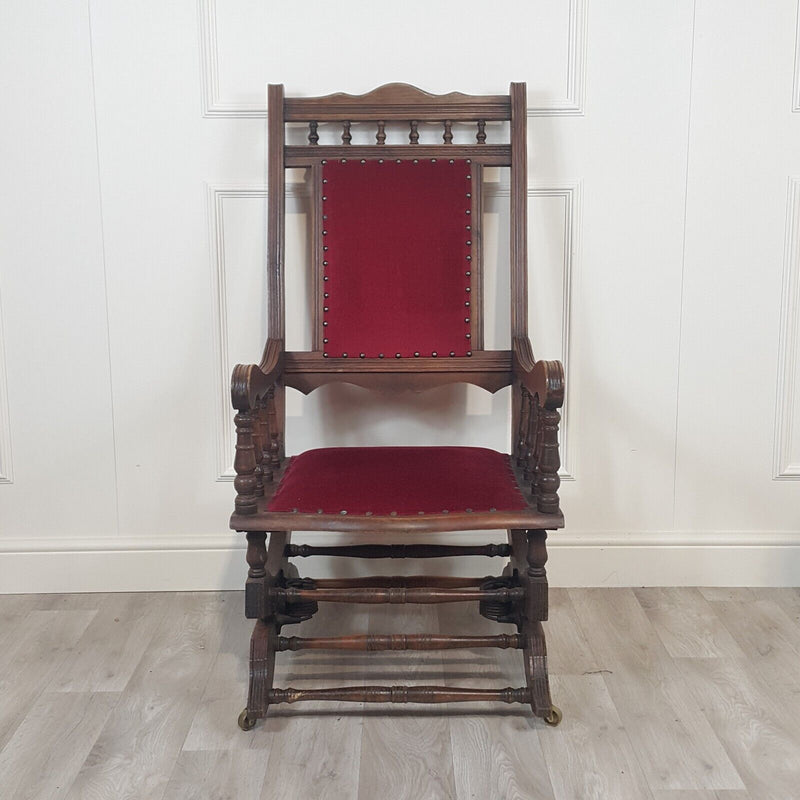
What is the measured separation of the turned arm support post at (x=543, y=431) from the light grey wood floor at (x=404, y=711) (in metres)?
0.47

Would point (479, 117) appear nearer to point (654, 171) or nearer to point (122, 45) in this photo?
point (654, 171)

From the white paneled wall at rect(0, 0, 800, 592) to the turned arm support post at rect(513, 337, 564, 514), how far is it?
0.46m

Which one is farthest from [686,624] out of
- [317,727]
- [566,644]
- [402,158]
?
[402,158]

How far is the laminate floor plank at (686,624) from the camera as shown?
80.6 inches

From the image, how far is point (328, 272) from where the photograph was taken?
2.02 metres

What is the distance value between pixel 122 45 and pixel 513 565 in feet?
5.24

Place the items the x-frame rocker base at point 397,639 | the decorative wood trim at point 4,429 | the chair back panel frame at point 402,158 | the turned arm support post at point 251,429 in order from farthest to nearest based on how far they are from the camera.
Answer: the decorative wood trim at point 4,429 → the chair back panel frame at point 402,158 → the x-frame rocker base at point 397,639 → the turned arm support post at point 251,429

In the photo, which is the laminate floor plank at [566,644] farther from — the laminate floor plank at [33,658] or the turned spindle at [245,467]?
the laminate floor plank at [33,658]

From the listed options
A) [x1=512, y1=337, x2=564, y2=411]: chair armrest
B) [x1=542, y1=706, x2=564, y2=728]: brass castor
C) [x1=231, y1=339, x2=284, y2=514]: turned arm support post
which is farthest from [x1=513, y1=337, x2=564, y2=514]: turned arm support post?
[x1=231, y1=339, x2=284, y2=514]: turned arm support post

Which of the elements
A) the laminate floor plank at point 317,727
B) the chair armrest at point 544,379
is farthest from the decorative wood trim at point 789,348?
the laminate floor plank at point 317,727

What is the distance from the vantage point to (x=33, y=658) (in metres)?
2.03

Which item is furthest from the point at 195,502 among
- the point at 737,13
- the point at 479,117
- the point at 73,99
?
the point at 737,13

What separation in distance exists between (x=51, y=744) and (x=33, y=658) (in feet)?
1.29

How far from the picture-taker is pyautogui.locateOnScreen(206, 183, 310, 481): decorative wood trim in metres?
2.24
